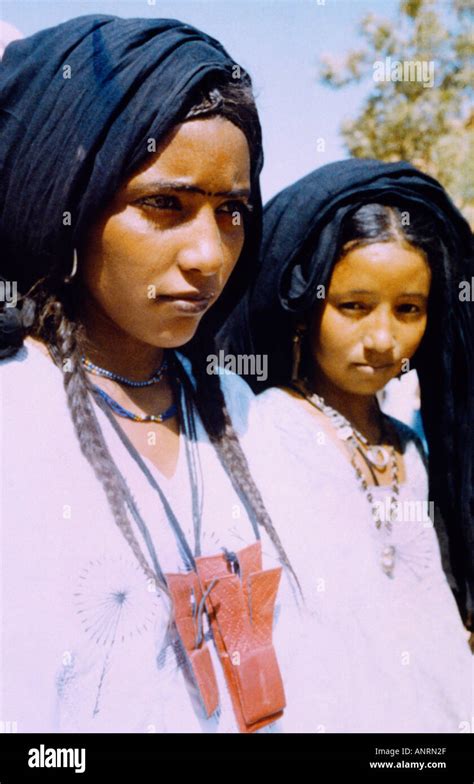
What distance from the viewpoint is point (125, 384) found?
160 centimetres

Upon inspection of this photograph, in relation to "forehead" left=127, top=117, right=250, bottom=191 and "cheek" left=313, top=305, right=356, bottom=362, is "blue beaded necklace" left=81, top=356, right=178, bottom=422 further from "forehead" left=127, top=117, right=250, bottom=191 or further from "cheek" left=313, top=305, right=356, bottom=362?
"cheek" left=313, top=305, right=356, bottom=362

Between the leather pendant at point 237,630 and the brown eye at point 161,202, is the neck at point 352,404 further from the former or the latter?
the brown eye at point 161,202

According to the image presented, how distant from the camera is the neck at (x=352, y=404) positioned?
2209 millimetres

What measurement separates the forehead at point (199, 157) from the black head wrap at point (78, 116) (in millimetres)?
22

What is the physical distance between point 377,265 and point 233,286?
0.41 metres

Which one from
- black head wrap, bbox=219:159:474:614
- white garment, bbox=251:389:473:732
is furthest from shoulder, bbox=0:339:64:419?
black head wrap, bbox=219:159:474:614

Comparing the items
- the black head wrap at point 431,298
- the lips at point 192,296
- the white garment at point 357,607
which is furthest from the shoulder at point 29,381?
the black head wrap at point 431,298

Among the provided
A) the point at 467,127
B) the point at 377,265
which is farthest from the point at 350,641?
the point at 467,127

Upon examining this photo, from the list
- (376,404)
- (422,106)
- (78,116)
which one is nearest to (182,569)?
(78,116)

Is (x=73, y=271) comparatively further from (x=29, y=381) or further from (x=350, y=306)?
(x=350, y=306)

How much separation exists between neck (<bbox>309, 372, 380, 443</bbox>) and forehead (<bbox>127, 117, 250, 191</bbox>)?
32.3 inches

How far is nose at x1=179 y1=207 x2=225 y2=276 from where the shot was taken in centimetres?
145

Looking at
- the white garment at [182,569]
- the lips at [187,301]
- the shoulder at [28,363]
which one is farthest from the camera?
the lips at [187,301]
